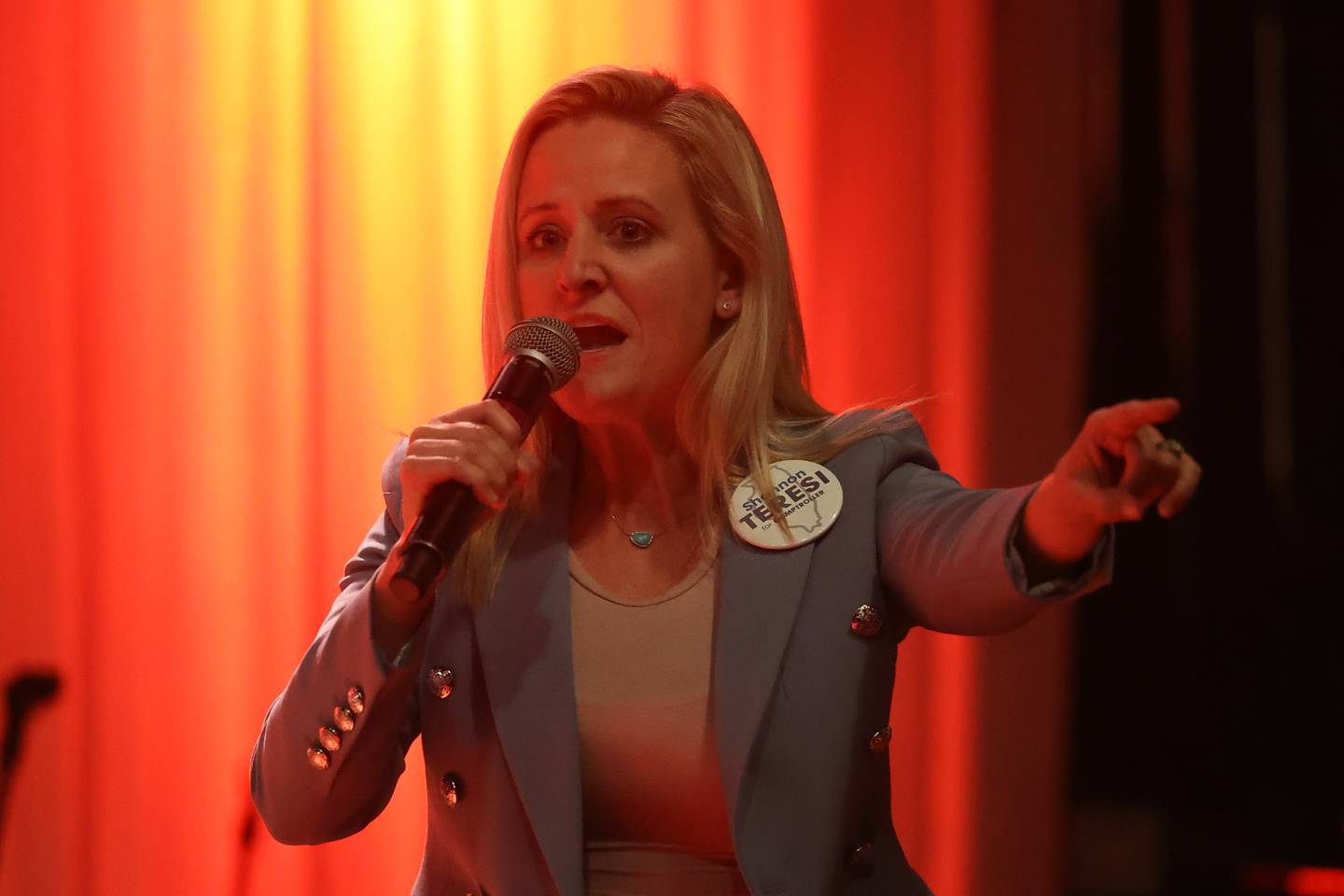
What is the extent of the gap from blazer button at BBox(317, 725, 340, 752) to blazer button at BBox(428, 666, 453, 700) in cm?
14

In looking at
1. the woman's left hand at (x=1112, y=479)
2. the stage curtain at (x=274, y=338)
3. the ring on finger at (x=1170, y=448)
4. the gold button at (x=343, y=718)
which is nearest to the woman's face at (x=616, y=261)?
the gold button at (x=343, y=718)

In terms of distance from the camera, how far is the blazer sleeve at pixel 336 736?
4.49 ft

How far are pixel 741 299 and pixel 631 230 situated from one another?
0.17 metres

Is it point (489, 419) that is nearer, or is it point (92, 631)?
point (489, 419)

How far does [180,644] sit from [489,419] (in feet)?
4.52

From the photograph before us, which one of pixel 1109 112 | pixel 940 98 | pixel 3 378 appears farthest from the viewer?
pixel 940 98

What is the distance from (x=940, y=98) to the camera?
105 inches

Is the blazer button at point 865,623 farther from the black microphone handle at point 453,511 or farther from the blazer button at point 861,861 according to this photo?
the black microphone handle at point 453,511

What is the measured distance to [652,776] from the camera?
1464 millimetres

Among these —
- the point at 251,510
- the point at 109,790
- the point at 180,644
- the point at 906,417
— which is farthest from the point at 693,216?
the point at 109,790

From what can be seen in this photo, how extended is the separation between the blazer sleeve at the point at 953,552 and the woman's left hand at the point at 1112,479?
4 cm

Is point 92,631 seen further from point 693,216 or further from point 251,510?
point 693,216

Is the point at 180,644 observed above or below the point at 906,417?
below

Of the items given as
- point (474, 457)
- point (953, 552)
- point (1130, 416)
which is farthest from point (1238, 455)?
point (474, 457)
